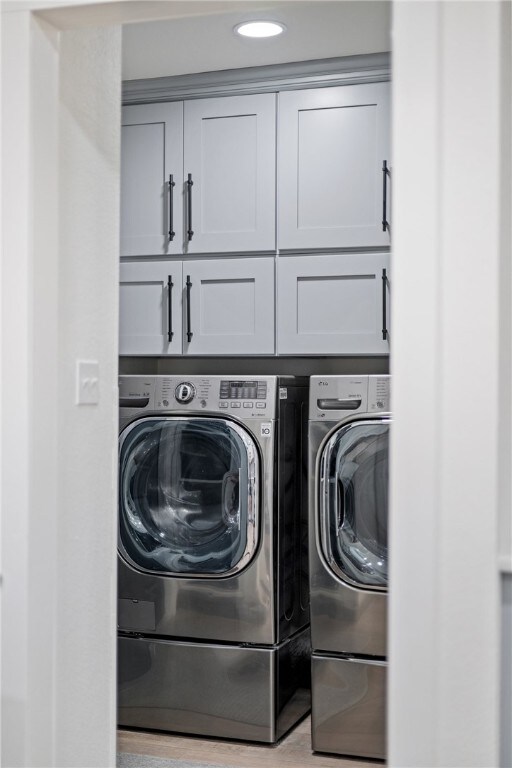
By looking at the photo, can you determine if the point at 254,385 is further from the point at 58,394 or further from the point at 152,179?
the point at 58,394

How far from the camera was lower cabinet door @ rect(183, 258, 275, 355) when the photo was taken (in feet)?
11.0

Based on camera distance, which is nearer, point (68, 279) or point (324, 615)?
point (68, 279)

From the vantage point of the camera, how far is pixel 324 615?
304 centimetres

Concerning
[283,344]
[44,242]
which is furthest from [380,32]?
[44,242]

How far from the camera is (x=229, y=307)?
133 inches

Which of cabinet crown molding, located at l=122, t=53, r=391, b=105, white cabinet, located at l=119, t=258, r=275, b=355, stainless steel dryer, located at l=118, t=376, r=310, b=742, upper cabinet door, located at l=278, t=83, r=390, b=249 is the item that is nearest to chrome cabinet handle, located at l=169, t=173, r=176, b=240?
white cabinet, located at l=119, t=258, r=275, b=355

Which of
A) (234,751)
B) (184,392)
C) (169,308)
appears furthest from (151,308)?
(234,751)

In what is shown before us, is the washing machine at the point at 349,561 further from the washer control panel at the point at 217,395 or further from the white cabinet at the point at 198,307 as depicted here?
the white cabinet at the point at 198,307

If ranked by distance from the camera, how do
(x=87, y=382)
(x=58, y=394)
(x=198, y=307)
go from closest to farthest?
1. (x=58, y=394)
2. (x=87, y=382)
3. (x=198, y=307)

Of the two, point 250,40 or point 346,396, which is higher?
point 250,40

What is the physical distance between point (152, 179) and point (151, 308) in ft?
1.67

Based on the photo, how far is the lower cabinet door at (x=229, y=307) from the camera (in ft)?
11.0

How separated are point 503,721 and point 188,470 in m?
1.72

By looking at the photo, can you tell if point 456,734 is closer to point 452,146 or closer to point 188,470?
point 452,146
